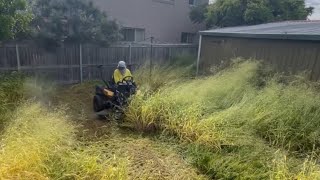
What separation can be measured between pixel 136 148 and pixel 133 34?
9.02 metres

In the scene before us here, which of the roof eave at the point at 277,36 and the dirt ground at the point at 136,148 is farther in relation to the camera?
the roof eave at the point at 277,36

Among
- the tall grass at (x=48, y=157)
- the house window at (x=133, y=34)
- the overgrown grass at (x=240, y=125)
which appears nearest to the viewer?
the tall grass at (x=48, y=157)

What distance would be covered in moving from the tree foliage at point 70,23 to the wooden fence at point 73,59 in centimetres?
47

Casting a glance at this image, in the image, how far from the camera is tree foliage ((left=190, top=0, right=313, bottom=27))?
12195 millimetres

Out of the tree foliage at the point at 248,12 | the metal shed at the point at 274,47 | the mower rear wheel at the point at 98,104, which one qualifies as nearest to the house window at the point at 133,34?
the tree foliage at the point at 248,12

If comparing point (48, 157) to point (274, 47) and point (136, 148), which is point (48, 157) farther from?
point (274, 47)

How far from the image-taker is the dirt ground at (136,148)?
10.6ft

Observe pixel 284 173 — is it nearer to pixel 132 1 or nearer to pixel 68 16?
pixel 68 16

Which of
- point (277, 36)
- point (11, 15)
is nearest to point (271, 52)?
point (277, 36)

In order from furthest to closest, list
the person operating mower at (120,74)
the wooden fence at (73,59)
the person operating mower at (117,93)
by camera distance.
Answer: the wooden fence at (73,59) → the person operating mower at (120,74) → the person operating mower at (117,93)

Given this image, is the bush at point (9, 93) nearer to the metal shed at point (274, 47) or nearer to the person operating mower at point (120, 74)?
the person operating mower at point (120, 74)

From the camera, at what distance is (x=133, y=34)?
12.3m

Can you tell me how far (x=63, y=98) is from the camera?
6844 mm

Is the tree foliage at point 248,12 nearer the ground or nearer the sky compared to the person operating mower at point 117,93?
nearer the sky
